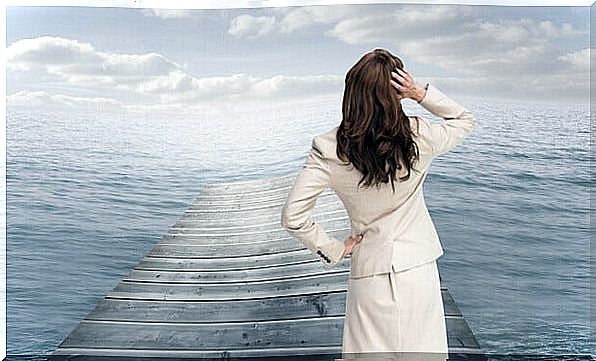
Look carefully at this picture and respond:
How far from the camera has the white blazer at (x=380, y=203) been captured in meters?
2.95

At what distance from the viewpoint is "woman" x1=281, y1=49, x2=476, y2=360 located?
290 centimetres

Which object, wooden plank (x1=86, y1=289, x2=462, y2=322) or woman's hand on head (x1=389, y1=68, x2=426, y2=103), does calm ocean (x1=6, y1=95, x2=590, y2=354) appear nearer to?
wooden plank (x1=86, y1=289, x2=462, y2=322)

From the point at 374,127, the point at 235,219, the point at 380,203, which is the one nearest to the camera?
the point at 374,127

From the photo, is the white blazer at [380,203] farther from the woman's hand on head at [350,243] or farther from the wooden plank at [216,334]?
the wooden plank at [216,334]

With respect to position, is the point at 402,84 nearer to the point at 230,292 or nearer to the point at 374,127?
the point at 374,127

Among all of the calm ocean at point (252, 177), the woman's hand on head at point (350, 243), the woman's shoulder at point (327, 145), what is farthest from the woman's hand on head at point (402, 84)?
the calm ocean at point (252, 177)

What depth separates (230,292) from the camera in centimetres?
457

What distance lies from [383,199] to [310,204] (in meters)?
0.22

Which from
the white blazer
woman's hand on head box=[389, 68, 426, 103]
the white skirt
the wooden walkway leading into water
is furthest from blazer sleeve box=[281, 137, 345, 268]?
the wooden walkway leading into water

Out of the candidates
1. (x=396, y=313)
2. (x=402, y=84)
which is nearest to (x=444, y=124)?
(x=402, y=84)

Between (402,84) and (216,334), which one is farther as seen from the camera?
(216,334)

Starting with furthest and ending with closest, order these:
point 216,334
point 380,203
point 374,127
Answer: point 216,334
point 380,203
point 374,127

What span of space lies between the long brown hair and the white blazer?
4cm

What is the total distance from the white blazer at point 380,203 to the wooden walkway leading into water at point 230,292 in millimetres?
1476
